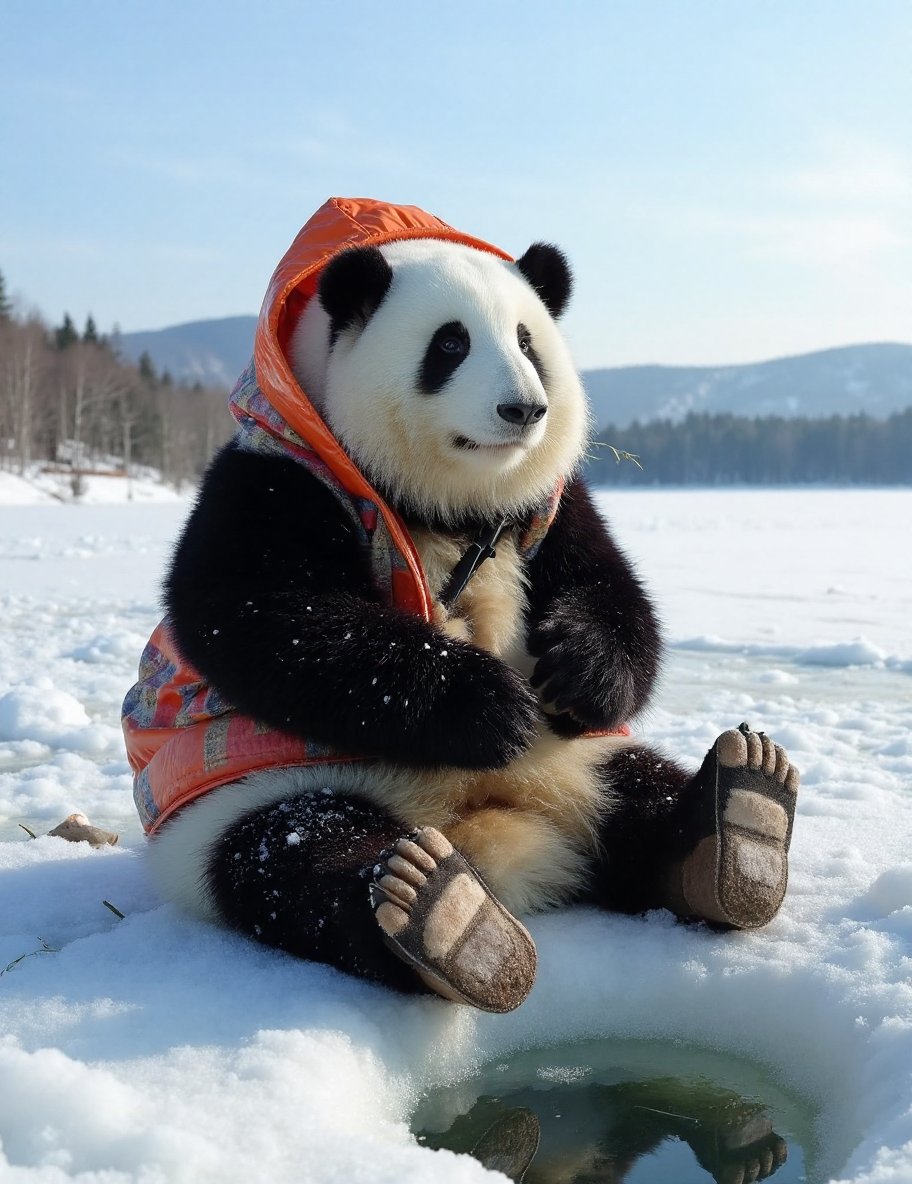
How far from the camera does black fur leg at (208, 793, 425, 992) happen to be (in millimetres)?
1884

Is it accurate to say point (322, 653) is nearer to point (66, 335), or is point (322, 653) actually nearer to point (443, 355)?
point (443, 355)

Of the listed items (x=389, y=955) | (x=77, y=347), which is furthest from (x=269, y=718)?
(x=77, y=347)

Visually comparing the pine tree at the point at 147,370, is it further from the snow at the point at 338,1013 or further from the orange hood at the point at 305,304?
the orange hood at the point at 305,304

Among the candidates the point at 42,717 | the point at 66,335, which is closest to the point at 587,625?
the point at 42,717

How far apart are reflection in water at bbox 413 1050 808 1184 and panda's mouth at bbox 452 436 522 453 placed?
3.66 ft

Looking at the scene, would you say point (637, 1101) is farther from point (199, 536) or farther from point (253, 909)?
point (199, 536)

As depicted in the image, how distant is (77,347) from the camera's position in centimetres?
4581

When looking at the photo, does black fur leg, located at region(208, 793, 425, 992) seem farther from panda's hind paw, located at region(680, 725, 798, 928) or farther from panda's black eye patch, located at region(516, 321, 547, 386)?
panda's black eye patch, located at region(516, 321, 547, 386)

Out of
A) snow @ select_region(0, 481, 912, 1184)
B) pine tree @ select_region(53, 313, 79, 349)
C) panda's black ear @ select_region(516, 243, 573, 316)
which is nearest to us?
snow @ select_region(0, 481, 912, 1184)

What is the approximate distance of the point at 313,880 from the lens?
1959 millimetres

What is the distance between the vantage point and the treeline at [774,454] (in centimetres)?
7975

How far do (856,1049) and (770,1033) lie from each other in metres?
0.18

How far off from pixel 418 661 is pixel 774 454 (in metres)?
83.8

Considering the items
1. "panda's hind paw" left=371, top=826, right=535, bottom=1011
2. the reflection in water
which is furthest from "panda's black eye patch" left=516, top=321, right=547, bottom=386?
the reflection in water
